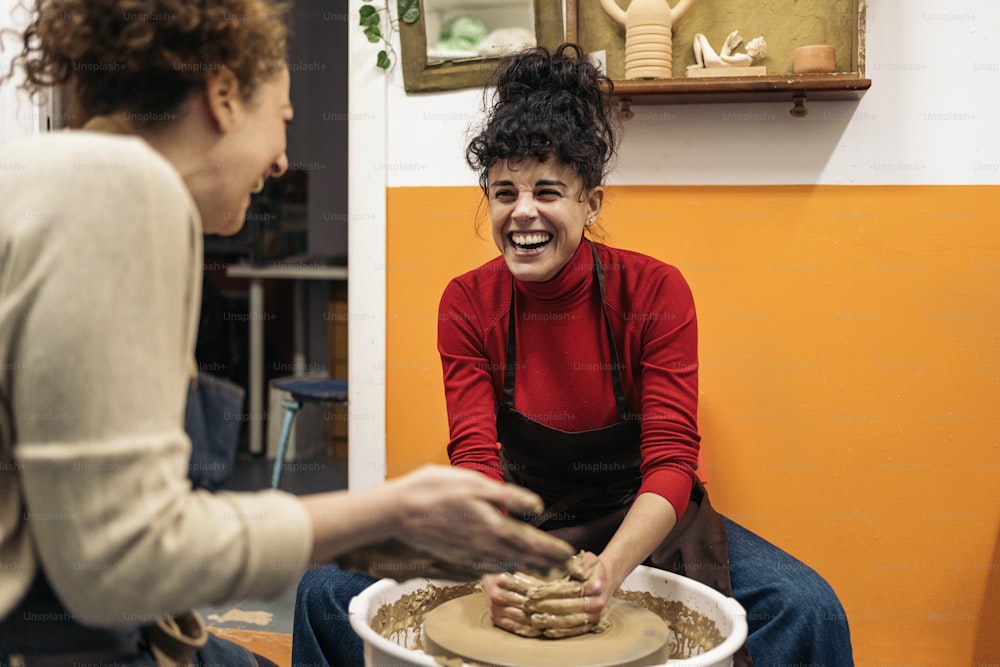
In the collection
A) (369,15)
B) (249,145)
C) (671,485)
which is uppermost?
(369,15)

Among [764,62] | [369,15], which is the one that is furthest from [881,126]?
[369,15]

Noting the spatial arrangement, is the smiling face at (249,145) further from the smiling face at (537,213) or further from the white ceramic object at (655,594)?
the smiling face at (537,213)

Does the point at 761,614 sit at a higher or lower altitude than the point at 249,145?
lower

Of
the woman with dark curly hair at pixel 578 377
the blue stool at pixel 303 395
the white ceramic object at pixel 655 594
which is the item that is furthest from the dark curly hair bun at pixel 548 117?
the blue stool at pixel 303 395

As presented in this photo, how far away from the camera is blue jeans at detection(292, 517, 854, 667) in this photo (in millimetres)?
1721

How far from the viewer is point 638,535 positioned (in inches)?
Result: 64.4

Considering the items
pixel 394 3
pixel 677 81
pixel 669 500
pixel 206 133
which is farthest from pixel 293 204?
pixel 206 133

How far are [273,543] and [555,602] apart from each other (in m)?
0.73

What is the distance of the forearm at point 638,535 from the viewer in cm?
158

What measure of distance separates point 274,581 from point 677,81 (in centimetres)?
170

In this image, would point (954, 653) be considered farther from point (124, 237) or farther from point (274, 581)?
point (124, 237)

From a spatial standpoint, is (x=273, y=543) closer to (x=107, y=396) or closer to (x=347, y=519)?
(x=347, y=519)

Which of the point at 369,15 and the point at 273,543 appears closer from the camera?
the point at 273,543

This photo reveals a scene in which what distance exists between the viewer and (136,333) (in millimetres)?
830
